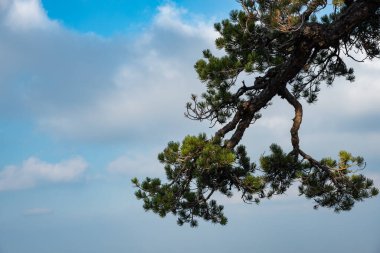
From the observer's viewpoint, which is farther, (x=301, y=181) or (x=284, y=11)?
(x=301, y=181)

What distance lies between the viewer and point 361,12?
247 inches

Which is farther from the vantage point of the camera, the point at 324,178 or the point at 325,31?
the point at 324,178

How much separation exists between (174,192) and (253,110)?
156 centimetres

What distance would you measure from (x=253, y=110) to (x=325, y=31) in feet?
4.56

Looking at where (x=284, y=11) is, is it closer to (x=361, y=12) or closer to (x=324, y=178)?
(x=361, y=12)

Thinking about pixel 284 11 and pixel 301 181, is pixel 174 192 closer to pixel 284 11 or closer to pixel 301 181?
pixel 301 181

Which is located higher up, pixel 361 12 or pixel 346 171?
pixel 361 12

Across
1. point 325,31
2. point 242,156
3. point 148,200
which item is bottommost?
point 148,200

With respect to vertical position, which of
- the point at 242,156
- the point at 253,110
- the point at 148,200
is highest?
the point at 253,110

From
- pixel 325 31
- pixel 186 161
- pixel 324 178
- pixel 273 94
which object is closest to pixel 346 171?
pixel 324 178

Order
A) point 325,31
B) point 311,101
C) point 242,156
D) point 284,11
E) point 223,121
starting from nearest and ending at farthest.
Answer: point 284,11, point 325,31, point 242,156, point 223,121, point 311,101

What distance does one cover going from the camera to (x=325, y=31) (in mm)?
6250

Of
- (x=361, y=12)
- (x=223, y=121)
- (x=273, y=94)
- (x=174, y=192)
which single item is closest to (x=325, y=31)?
(x=361, y=12)

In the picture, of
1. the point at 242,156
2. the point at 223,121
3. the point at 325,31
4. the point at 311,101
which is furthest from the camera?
the point at 311,101
